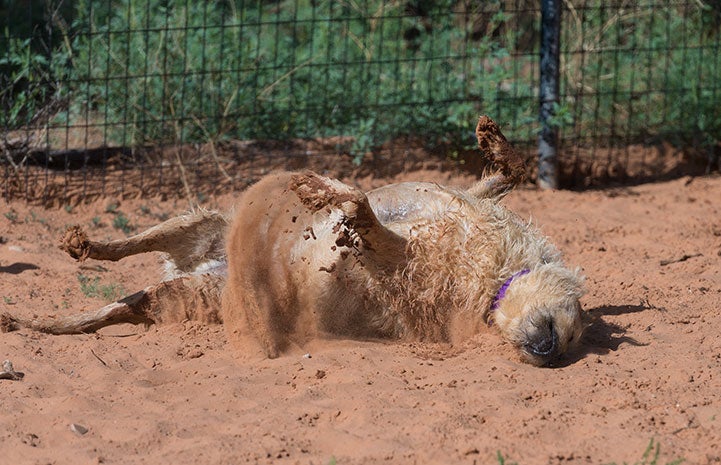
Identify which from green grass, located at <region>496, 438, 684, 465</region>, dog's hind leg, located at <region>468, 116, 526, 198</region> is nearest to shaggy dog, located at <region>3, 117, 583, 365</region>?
dog's hind leg, located at <region>468, 116, 526, 198</region>

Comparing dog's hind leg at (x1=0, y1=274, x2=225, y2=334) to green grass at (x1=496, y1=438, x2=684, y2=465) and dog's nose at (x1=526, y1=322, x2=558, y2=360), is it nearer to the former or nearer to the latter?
dog's nose at (x1=526, y1=322, x2=558, y2=360)

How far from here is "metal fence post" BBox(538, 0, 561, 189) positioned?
29.0 feet

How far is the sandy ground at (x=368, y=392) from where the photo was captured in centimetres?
395

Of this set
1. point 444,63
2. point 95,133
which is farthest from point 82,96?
point 444,63

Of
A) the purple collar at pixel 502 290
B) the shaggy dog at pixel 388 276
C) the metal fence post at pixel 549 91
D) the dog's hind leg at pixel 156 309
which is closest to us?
the shaggy dog at pixel 388 276

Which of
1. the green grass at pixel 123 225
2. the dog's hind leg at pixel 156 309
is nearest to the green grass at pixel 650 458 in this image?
the dog's hind leg at pixel 156 309

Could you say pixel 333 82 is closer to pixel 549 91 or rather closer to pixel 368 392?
pixel 549 91

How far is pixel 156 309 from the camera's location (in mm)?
5707

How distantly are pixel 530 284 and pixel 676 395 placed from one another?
0.92 m

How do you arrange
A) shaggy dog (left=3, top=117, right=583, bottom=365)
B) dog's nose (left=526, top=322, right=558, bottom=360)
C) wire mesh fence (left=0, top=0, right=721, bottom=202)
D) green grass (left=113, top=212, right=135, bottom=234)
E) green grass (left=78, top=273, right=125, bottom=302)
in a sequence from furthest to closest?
1. wire mesh fence (left=0, top=0, right=721, bottom=202)
2. green grass (left=113, top=212, right=135, bottom=234)
3. green grass (left=78, top=273, right=125, bottom=302)
4. shaggy dog (left=3, top=117, right=583, bottom=365)
5. dog's nose (left=526, top=322, right=558, bottom=360)

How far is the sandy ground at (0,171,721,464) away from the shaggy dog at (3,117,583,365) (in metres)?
0.12

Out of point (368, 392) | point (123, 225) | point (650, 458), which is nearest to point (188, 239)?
point (123, 225)

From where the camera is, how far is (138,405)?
14.6 feet

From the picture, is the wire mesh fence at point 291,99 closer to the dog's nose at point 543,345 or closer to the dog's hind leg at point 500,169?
the dog's hind leg at point 500,169
